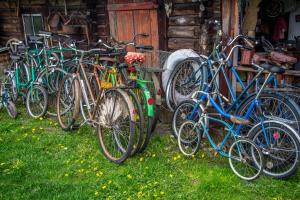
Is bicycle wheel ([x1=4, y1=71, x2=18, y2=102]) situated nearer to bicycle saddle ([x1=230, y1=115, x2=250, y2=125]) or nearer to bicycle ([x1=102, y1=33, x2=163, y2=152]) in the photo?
bicycle ([x1=102, y1=33, x2=163, y2=152])

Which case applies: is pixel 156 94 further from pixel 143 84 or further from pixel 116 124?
pixel 116 124

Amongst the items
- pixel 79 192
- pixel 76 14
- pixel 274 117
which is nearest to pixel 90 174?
pixel 79 192

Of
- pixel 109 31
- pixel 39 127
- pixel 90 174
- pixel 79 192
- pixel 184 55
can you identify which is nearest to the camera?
pixel 79 192

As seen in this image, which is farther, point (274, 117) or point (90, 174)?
A: point (90, 174)

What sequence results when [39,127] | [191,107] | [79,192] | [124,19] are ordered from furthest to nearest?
[124,19] < [39,127] < [191,107] < [79,192]

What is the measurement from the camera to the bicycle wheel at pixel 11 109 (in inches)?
278

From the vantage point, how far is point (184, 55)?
5875 mm

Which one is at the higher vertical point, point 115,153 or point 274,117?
point 274,117

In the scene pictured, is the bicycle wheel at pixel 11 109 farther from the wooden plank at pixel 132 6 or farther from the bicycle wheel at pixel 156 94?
the bicycle wheel at pixel 156 94

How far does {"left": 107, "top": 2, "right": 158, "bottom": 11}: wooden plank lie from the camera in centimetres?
656

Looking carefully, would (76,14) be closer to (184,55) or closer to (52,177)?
(184,55)

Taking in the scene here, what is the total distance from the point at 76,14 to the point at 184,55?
3531 millimetres

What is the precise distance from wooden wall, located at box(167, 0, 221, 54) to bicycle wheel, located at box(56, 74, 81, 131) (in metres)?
2.13

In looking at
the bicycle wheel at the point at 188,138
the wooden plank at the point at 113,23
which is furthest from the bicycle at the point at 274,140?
the wooden plank at the point at 113,23
